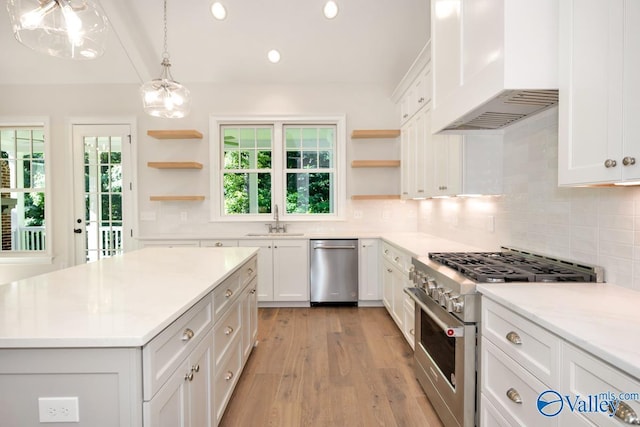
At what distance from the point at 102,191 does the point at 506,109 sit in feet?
16.0

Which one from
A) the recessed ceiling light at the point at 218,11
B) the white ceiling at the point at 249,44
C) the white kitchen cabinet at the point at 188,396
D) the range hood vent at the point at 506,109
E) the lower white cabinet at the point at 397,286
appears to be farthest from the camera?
the white ceiling at the point at 249,44

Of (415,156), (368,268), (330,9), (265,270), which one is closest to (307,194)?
(265,270)

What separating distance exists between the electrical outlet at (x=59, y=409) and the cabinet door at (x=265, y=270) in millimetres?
3103

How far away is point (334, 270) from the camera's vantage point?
4.14 m

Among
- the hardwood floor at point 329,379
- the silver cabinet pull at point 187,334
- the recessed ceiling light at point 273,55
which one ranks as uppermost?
the recessed ceiling light at point 273,55

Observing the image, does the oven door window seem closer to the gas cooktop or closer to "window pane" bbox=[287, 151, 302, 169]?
the gas cooktop

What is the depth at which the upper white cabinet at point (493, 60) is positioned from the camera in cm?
145

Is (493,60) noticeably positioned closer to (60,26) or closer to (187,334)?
(187,334)

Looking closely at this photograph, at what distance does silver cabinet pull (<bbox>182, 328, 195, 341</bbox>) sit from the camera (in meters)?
1.35

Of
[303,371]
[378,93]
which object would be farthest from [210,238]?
[378,93]

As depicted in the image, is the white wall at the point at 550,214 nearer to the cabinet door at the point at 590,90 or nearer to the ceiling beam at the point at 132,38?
the cabinet door at the point at 590,90

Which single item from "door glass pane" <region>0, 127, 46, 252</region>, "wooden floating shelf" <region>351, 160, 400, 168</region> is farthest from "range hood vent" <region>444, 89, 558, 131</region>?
"door glass pane" <region>0, 127, 46, 252</region>

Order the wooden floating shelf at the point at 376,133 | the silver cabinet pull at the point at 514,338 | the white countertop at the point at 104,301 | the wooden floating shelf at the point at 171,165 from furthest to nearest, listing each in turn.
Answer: the wooden floating shelf at the point at 171,165 → the wooden floating shelf at the point at 376,133 → the silver cabinet pull at the point at 514,338 → the white countertop at the point at 104,301

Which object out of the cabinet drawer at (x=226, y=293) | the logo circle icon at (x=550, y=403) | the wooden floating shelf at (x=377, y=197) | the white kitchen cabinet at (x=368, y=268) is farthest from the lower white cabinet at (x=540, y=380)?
the wooden floating shelf at (x=377, y=197)
